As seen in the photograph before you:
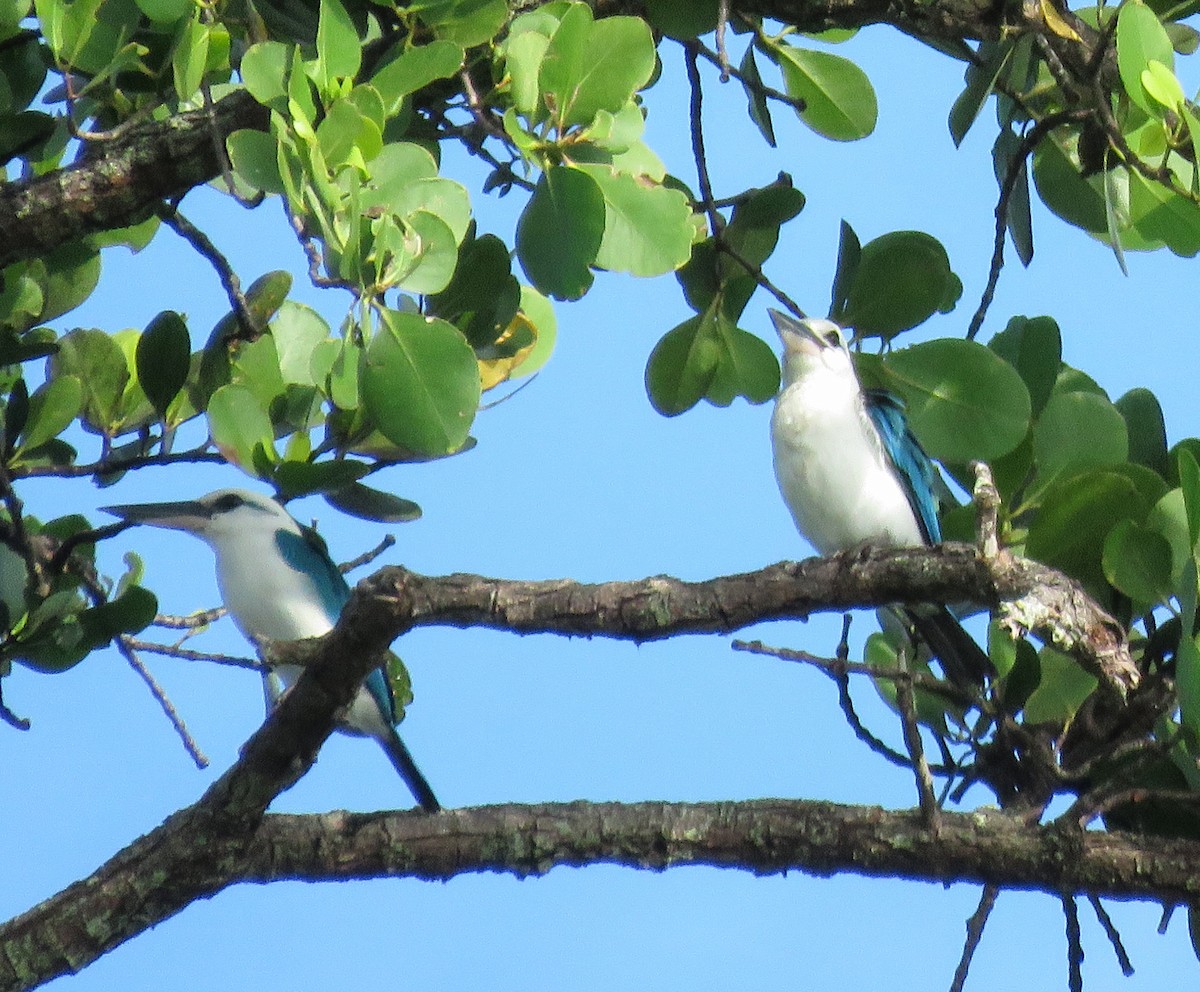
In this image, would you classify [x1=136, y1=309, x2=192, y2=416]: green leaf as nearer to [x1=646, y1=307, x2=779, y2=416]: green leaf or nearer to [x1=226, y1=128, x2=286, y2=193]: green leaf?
[x1=226, y1=128, x2=286, y2=193]: green leaf

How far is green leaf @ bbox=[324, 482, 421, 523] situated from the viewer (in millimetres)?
2096

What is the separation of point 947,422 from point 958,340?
12 centimetres

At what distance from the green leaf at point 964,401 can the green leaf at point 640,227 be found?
0.47 metres

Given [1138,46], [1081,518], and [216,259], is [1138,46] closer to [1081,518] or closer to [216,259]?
[1081,518]

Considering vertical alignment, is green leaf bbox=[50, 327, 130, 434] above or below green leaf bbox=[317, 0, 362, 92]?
above

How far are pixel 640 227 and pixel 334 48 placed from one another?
41cm

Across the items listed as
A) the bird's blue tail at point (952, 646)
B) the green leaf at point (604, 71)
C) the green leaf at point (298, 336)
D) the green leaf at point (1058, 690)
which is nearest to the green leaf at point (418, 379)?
the green leaf at point (298, 336)

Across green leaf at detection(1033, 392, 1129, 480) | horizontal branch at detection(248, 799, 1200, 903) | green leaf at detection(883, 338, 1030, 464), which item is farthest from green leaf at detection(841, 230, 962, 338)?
horizontal branch at detection(248, 799, 1200, 903)

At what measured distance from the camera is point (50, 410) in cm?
226

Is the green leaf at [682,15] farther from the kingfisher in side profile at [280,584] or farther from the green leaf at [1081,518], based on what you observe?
the kingfisher in side profile at [280,584]

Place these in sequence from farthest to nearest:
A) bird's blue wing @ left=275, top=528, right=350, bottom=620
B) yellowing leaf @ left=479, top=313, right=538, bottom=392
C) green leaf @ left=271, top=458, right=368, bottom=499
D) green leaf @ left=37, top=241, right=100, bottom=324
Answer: bird's blue wing @ left=275, top=528, right=350, bottom=620 → green leaf @ left=37, top=241, right=100, bottom=324 → yellowing leaf @ left=479, top=313, right=538, bottom=392 → green leaf @ left=271, top=458, right=368, bottom=499

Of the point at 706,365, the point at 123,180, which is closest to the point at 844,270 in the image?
the point at 706,365

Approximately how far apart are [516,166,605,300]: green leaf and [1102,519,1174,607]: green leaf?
0.74 metres

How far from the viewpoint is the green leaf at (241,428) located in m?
1.89
